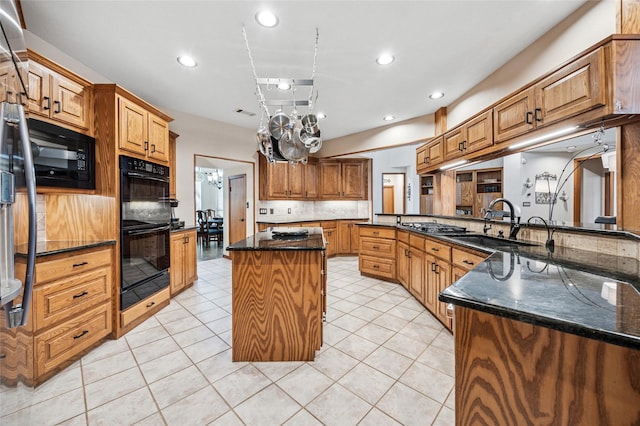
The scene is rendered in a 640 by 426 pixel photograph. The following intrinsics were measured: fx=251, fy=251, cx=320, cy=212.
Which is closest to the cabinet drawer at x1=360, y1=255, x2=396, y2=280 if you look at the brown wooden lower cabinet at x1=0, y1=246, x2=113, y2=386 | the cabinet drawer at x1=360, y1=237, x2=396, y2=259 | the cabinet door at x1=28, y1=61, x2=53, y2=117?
the cabinet drawer at x1=360, y1=237, x2=396, y2=259

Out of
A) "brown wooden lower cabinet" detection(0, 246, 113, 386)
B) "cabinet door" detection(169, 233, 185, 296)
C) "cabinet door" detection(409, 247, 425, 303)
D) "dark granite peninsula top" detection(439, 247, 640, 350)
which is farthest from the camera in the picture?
"cabinet door" detection(169, 233, 185, 296)

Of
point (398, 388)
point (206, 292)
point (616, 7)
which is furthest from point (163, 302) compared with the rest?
point (616, 7)

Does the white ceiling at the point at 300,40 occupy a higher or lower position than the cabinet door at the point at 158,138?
higher

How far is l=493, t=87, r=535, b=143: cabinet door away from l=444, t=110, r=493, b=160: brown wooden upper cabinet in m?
0.09

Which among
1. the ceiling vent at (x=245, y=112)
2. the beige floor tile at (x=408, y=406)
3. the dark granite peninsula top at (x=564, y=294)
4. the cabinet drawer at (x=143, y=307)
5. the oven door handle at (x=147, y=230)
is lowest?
the beige floor tile at (x=408, y=406)

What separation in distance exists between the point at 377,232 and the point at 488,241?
5.72 ft

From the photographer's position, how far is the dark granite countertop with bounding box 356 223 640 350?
0.62 metres

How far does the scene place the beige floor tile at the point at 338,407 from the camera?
1389mm

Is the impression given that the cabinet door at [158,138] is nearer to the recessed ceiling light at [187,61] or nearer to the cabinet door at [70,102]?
the cabinet door at [70,102]

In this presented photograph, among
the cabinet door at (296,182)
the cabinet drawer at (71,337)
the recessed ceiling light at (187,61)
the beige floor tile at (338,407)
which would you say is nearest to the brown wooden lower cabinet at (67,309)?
the cabinet drawer at (71,337)

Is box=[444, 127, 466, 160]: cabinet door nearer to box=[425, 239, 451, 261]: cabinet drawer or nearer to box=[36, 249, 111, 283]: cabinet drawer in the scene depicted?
box=[425, 239, 451, 261]: cabinet drawer

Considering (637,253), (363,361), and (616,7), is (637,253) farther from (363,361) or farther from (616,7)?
(363,361)

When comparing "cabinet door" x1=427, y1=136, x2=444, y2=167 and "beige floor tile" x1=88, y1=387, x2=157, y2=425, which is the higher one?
"cabinet door" x1=427, y1=136, x2=444, y2=167

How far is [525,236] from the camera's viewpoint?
213cm
